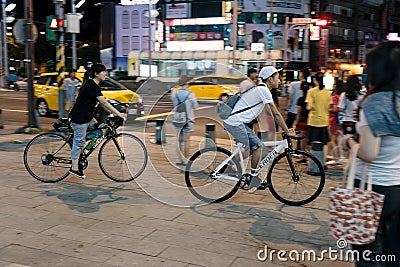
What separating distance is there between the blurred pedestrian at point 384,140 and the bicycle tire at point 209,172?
2825 mm

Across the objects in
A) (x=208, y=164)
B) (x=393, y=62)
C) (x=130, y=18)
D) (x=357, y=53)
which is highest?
(x=130, y=18)

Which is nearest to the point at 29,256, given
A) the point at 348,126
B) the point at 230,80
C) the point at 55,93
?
the point at 230,80

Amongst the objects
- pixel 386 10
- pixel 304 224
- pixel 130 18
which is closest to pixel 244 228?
pixel 304 224

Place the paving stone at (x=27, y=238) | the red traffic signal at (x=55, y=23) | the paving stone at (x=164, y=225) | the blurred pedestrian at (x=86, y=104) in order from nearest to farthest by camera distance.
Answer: the paving stone at (x=27, y=238) < the paving stone at (x=164, y=225) < the blurred pedestrian at (x=86, y=104) < the red traffic signal at (x=55, y=23)

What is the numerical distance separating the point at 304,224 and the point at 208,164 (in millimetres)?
1461

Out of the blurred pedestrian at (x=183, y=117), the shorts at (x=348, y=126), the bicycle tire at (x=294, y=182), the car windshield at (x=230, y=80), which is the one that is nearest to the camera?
the bicycle tire at (x=294, y=182)

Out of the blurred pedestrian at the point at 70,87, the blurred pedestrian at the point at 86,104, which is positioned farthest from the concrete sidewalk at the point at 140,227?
the blurred pedestrian at the point at 70,87

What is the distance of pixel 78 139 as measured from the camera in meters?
6.27

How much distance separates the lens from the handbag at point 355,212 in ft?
8.60

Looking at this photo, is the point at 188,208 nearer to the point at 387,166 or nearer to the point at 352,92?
the point at 387,166

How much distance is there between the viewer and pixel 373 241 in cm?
270

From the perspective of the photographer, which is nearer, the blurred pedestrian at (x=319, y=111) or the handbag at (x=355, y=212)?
the handbag at (x=355, y=212)

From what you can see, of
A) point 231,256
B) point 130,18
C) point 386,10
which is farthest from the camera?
point 386,10

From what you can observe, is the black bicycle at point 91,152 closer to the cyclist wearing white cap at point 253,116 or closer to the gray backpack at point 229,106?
the gray backpack at point 229,106
